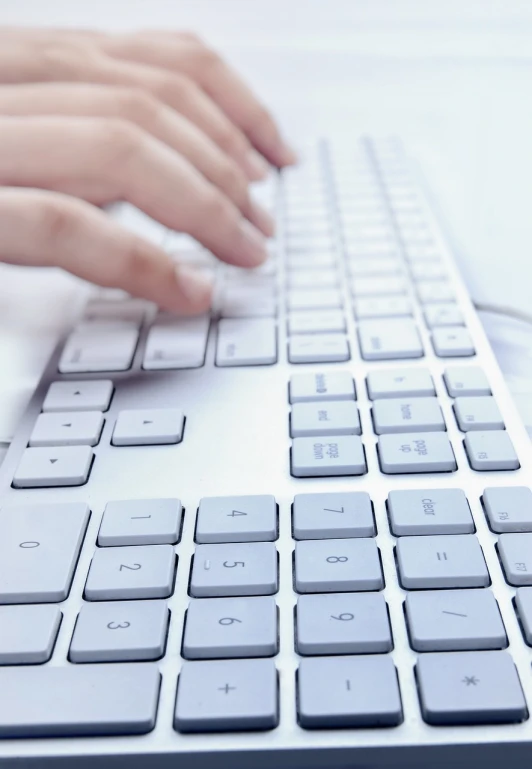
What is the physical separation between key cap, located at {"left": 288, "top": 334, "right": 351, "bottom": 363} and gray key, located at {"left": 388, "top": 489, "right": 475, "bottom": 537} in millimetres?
104

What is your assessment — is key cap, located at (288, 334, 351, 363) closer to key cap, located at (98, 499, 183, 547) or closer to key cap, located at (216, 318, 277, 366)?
key cap, located at (216, 318, 277, 366)

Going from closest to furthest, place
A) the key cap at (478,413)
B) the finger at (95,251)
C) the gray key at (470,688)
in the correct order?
the gray key at (470,688), the key cap at (478,413), the finger at (95,251)

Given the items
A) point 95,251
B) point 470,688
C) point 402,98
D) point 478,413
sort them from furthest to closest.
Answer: point 402,98 → point 95,251 → point 478,413 → point 470,688

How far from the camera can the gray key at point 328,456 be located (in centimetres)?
27

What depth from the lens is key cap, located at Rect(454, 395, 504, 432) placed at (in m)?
0.29

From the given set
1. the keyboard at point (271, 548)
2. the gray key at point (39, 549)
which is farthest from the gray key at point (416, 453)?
the gray key at point (39, 549)

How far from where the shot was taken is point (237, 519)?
0.25 metres

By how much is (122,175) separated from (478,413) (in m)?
0.26

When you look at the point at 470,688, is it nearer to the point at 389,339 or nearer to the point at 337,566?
the point at 337,566

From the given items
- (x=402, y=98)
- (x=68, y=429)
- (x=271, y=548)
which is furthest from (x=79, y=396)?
(x=402, y=98)

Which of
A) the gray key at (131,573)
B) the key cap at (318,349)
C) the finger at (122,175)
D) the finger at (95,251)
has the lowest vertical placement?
the gray key at (131,573)

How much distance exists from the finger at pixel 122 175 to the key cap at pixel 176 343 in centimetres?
7

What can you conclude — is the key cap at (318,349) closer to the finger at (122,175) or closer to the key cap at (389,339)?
the key cap at (389,339)

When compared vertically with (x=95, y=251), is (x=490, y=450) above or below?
below
